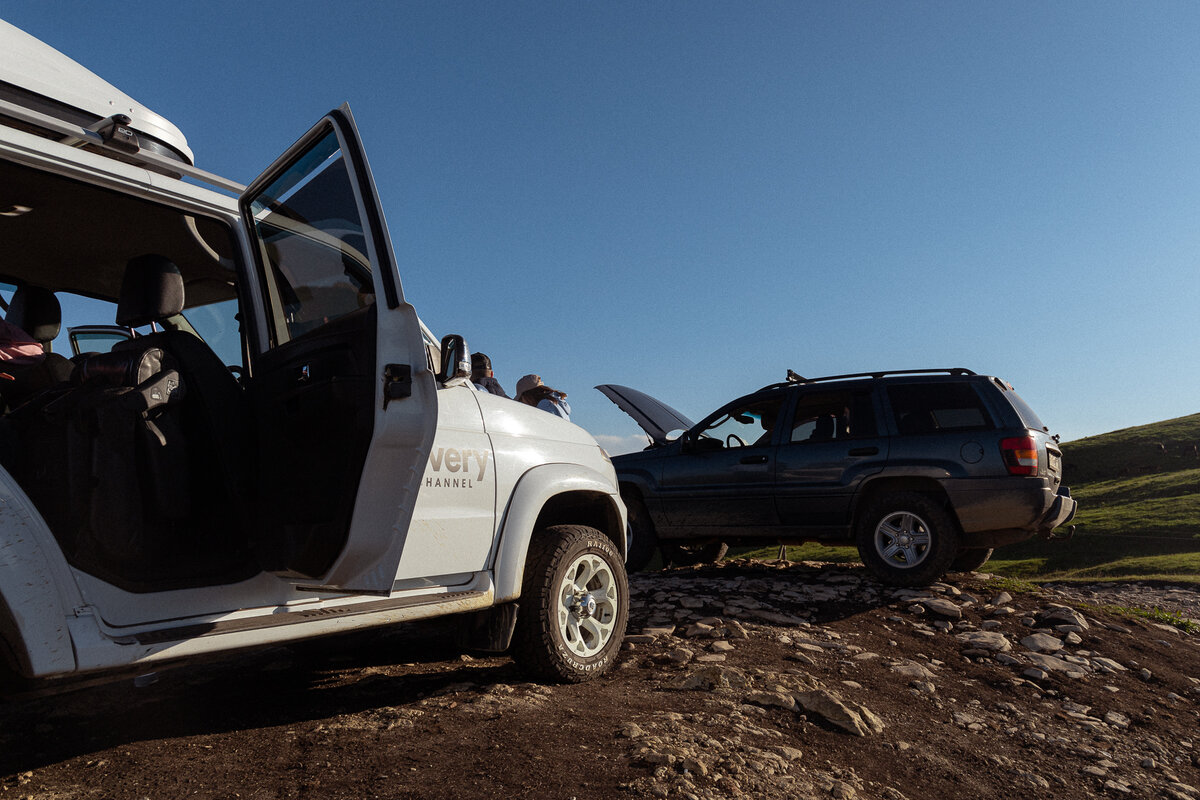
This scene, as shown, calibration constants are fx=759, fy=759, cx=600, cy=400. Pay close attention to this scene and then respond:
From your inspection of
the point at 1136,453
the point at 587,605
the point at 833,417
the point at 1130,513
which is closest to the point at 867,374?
the point at 833,417

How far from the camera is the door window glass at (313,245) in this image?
3.19 m

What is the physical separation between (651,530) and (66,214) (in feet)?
21.1

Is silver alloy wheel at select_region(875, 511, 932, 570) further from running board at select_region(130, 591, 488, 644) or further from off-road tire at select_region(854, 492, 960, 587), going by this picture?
running board at select_region(130, 591, 488, 644)

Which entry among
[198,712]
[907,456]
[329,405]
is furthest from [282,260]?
[907,456]

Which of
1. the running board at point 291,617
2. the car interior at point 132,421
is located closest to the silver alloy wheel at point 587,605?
the running board at point 291,617

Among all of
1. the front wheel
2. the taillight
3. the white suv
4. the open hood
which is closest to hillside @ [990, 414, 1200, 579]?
the taillight

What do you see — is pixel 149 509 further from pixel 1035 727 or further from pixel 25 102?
pixel 1035 727

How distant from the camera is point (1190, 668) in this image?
544 centimetres

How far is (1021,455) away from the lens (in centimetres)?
661

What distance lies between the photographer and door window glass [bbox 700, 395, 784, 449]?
8.17 m

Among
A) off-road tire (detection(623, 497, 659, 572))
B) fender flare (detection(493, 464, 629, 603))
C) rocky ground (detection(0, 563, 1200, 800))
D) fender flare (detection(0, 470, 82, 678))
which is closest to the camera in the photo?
fender flare (detection(0, 470, 82, 678))

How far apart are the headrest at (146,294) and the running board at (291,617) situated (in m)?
1.28

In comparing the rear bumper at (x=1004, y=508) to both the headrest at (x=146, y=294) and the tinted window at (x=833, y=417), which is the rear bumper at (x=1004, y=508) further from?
the headrest at (x=146, y=294)

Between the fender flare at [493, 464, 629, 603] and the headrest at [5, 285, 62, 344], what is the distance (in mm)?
2549
